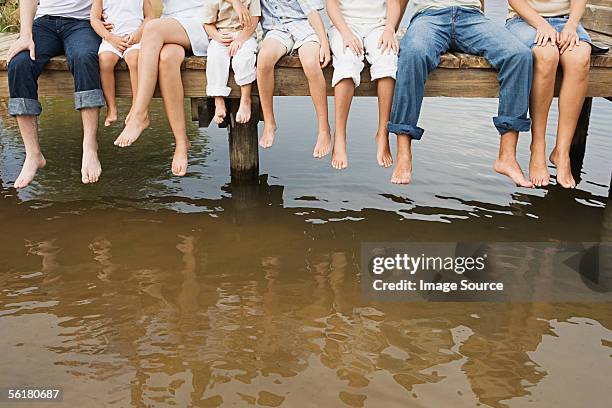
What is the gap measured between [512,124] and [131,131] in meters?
2.67

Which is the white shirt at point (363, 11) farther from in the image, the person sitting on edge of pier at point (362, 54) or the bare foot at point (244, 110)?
the bare foot at point (244, 110)

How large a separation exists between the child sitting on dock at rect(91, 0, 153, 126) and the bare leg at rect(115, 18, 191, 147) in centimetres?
16

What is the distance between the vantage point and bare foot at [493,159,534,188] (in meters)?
4.58

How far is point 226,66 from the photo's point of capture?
4789mm

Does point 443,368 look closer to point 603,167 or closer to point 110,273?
point 110,273

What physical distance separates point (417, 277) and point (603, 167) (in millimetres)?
3179

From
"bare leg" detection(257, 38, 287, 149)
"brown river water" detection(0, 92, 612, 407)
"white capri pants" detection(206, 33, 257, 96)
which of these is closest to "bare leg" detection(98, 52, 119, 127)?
"white capri pants" detection(206, 33, 257, 96)

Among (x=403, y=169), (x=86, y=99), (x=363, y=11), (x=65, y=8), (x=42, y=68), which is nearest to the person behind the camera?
(x=403, y=169)

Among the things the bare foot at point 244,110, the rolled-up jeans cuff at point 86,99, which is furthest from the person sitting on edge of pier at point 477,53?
the rolled-up jeans cuff at point 86,99

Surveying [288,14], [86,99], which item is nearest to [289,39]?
[288,14]

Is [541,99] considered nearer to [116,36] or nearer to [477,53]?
[477,53]

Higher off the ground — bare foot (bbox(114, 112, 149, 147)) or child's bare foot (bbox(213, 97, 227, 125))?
child's bare foot (bbox(213, 97, 227, 125))

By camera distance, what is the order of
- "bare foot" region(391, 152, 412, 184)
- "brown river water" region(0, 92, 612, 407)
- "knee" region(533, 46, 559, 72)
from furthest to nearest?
"bare foot" region(391, 152, 412, 184) → "knee" region(533, 46, 559, 72) → "brown river water" region(0, 92, 612, 407)

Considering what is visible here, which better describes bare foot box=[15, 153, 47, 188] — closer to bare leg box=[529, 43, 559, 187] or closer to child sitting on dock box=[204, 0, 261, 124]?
child sitting on dock box=[204, 0, 261, 124]
